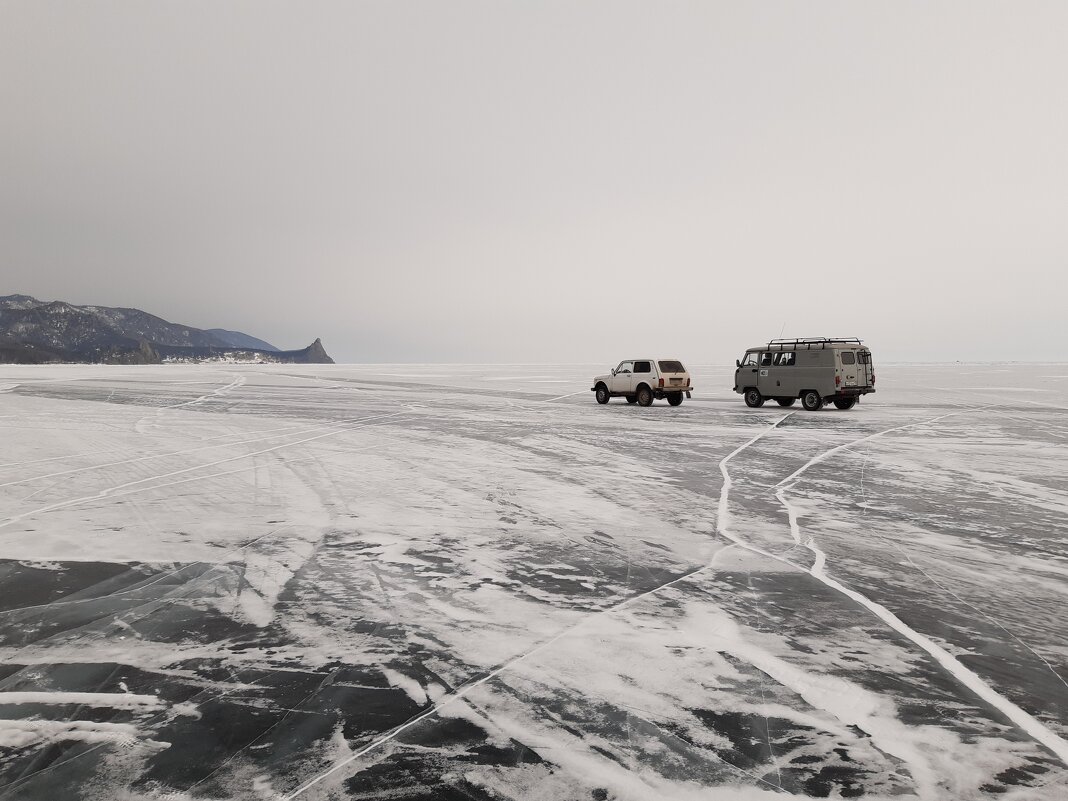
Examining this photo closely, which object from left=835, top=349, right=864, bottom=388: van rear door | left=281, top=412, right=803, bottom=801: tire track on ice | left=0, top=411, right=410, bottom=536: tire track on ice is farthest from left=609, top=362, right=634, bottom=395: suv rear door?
left=281, top=412, right=803, bottom=801: tire track on ice

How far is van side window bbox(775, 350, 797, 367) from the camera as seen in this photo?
79.4 feet

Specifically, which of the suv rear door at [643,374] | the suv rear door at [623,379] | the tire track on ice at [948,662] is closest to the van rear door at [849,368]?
the suv rear door at [643,374]

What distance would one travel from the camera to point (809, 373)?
2381 centimetres

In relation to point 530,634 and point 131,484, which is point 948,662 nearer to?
point 530,634

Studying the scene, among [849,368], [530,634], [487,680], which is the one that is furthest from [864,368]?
[487,680]

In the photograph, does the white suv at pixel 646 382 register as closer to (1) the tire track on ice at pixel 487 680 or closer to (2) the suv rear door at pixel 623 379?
(2) the suv rear door at pixel 623 379

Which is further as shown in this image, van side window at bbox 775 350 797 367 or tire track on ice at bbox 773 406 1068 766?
van side window at bbox 775 350 797 367

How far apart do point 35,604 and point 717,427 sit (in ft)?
55.7

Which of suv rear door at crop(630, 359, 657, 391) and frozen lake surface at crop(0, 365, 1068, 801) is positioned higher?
suv rear door at crop(630, 359, 657, 391)

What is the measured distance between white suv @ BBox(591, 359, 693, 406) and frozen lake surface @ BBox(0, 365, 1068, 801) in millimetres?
14811

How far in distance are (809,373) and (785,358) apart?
1.15 metres

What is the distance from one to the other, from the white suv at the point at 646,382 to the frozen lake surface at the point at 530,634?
14.8m

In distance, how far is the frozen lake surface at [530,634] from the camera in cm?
315

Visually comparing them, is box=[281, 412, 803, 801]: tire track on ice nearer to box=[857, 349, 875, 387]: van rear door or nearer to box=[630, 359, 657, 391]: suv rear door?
box=[857, 349, 875, 387]: van rear door
